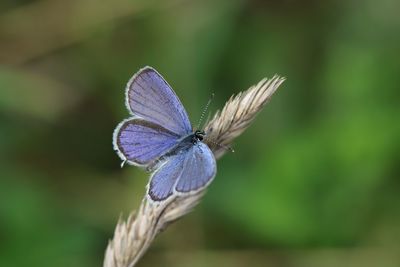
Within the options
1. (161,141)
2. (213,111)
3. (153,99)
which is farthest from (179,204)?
(213,111)

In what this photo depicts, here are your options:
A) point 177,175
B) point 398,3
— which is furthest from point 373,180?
point 177,175

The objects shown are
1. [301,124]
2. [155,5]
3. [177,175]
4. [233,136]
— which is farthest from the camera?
[155,5]

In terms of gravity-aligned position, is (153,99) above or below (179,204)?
above

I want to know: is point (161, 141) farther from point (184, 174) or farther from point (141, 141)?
point (184, 174)

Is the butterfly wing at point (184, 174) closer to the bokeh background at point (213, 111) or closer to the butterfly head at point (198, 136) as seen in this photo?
the butterfly head at point (198, 136)

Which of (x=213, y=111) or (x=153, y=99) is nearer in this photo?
(x=153, y=99)

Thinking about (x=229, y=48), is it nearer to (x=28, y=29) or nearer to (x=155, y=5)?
(x=155, y=5)

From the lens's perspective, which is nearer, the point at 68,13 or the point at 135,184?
the point at 135,184
